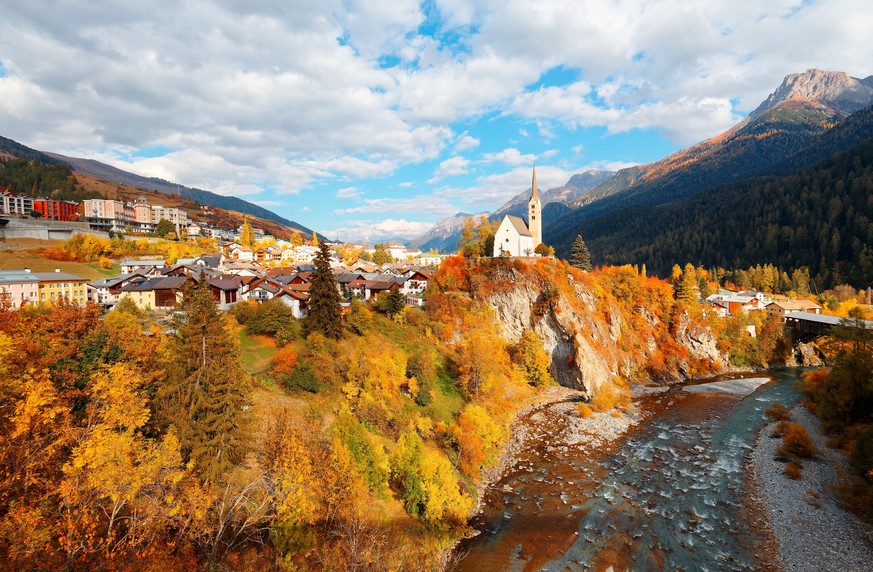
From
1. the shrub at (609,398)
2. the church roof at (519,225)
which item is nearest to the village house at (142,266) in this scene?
the church roof at (519,225)

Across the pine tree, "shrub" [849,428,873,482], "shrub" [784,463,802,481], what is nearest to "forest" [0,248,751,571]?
"shrub" [784,463,802,481]

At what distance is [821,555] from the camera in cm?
2039

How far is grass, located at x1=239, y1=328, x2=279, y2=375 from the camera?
32.6 m

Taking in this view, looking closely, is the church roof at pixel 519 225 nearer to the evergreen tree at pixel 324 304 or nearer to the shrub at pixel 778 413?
the evergreen tree at pixel 324 304

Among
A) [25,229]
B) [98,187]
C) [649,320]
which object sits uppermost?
[98,187]

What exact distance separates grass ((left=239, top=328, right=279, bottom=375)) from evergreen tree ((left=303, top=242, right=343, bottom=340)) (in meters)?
4.34

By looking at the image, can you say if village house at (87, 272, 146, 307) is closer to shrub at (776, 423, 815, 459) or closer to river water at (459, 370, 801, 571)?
river water at (459, 370, 801, 571)

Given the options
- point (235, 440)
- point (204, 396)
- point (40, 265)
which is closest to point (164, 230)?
point (40, 265)

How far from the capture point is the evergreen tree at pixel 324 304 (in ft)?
123

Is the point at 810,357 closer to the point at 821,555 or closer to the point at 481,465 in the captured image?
the point at 821,555

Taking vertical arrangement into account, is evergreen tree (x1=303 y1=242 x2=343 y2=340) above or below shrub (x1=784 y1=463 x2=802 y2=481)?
above

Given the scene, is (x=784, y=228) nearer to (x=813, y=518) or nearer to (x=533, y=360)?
(x=533, y=360)

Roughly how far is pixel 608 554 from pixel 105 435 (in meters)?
25.5

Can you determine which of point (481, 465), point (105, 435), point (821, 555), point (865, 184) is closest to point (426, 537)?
point (481, 465)
